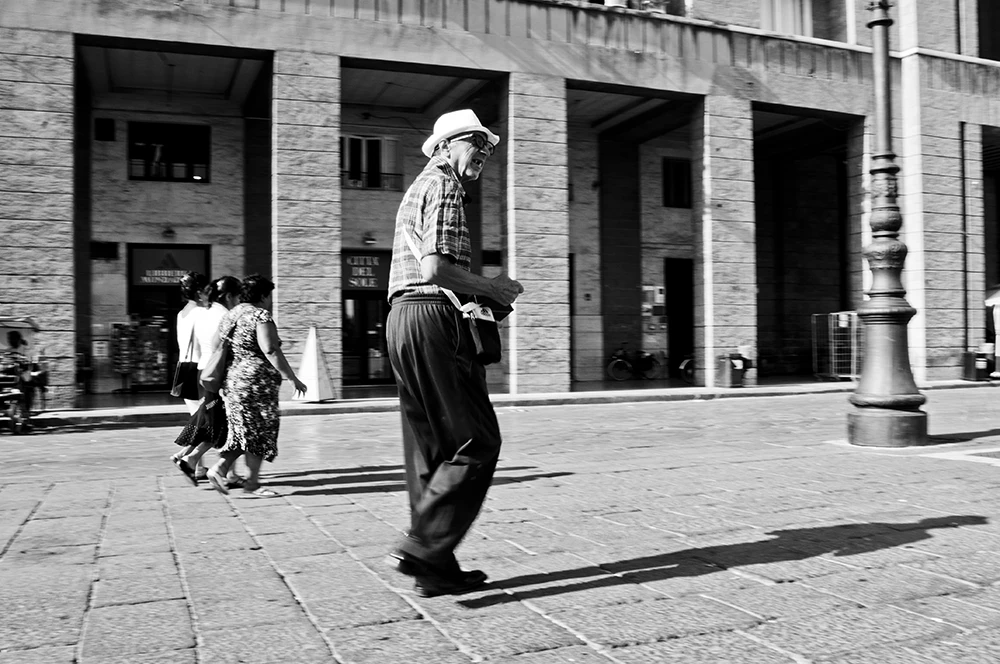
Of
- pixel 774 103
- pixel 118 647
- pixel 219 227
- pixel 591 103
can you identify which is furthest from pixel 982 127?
pixel 118 647

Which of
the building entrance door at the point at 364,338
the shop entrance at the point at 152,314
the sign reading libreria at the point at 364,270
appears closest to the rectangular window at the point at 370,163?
the sign reading libreria at the point at 364,270

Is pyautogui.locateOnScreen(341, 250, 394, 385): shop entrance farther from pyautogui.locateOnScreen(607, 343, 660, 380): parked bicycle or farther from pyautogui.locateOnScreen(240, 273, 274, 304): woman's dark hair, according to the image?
pyautogui.locateOnScreen(240, 273, 274, 304): woman's dark hair

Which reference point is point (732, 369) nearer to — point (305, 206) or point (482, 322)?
point (305, 206)

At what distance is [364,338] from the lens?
22.0 meters

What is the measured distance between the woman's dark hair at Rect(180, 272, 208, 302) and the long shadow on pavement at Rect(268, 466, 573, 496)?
1.67m

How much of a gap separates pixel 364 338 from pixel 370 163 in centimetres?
431

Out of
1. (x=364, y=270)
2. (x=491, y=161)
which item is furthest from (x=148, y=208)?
(x=491, y=161)

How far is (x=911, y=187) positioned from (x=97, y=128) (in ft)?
62.9

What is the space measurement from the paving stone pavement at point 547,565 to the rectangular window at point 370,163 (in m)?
14.2

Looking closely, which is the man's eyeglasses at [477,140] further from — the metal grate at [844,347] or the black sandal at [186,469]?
the metal grate at [844,347]

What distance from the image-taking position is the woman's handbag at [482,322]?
353 cm

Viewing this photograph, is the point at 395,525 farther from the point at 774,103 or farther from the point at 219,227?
the point at 774,103

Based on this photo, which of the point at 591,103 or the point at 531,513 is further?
the point at 591,103

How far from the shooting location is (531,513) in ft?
18.0
